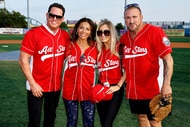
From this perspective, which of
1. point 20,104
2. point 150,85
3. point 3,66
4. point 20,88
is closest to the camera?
point 150,85

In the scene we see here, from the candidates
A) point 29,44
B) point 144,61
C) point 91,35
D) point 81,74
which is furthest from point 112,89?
point 29,44

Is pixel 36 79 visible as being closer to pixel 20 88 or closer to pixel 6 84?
pixel 20 88

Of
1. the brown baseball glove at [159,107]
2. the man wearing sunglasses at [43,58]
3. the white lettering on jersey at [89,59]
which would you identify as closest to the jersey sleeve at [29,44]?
the man wearing sunglasses at [43,58]

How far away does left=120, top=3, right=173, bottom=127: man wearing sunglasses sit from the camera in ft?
12.0

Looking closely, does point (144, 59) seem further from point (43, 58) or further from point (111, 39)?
point (43, 58)

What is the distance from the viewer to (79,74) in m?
4.02

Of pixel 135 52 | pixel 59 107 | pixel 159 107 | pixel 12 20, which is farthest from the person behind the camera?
pixel 12 20

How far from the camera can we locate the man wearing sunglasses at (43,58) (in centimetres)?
397

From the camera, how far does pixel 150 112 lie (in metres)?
3.96

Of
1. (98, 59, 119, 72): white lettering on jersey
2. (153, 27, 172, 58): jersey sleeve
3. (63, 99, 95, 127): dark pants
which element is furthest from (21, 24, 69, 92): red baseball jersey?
(153, 27, 172, 58): jersey sleeve

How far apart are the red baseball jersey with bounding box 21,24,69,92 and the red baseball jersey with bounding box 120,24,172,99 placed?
95cm

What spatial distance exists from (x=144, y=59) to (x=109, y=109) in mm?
867

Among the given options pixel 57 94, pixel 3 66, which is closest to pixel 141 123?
pixel 57 94

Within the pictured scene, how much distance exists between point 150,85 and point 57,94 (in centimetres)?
141
